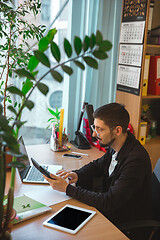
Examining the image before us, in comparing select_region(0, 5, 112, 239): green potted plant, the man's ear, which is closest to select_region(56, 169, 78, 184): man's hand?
the man's ear

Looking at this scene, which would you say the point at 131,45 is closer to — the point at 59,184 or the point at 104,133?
the point at 104,133

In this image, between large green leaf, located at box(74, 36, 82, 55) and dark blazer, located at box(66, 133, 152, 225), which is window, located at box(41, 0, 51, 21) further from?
large green leaf, located at box(74, 36, 82, 55)

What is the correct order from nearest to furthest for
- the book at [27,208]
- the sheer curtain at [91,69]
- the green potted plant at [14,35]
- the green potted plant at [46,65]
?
the green potted plant at [46,65] → the book at [27,208] → the green potted plant at [14,35] → the sheer curtain at [91,69]

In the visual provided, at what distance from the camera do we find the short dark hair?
174 cm

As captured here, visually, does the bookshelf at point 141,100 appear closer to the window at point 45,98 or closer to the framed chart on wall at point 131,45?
the framed chart on wall at point 131,45

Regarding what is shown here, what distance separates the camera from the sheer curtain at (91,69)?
2.64m

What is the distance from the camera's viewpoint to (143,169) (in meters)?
1.61

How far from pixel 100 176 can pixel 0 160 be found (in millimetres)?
1105

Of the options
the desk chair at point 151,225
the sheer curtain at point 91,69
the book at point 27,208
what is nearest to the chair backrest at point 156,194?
the desk chair at point 151,225

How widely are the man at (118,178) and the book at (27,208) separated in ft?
0.55

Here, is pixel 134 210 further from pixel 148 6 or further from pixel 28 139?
pixel 148 6

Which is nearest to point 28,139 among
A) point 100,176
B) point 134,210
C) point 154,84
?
point 100,176

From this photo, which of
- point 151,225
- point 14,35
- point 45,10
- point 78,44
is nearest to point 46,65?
point 78,44

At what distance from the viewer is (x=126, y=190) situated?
1551 mm
